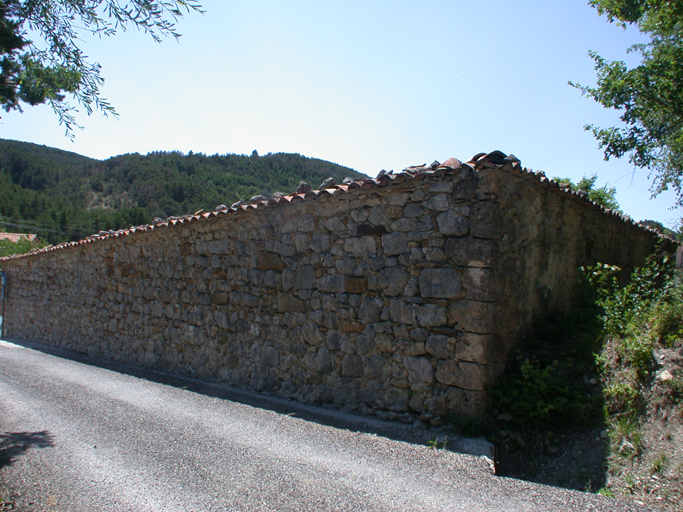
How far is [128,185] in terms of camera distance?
46.7 metres

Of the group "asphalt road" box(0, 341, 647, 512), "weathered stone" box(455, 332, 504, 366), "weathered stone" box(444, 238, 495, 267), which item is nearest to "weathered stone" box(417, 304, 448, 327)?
"weathered stone" box(455, 332, 504, 366)

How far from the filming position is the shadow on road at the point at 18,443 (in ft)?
13.0

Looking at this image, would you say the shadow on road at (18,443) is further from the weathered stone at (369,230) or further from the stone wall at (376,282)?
the weathered stone at (369,230)

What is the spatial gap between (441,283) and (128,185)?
48298 mm

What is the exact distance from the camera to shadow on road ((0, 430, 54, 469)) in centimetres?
397

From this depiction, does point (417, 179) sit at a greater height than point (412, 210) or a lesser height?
greater

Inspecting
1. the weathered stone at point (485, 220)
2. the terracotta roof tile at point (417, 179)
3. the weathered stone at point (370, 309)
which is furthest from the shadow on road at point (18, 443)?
the weathered stone at point (485, 220)

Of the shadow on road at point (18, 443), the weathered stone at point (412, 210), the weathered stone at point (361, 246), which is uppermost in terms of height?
the weathered stone at point (412, 210)

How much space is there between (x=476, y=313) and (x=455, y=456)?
49.3 inches

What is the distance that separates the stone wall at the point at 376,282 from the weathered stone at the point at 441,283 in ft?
0.04

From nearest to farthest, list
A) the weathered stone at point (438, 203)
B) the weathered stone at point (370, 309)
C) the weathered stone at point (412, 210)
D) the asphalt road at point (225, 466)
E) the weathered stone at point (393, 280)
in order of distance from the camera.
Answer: the asphalt road at point (225, 466) → the weathered stone at point (438, 203) → the weathered stone at point (412, 210) → the weathered stone at point (393, 280) → the weathered stone at point (370, 309)

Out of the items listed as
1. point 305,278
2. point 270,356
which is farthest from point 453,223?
point 270,356

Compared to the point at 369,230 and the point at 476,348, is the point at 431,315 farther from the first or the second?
the point at 369,230

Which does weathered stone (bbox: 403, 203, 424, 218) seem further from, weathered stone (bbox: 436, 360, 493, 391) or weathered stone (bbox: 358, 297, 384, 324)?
weathered stone (bbox: 436, 360, 493, 391)
